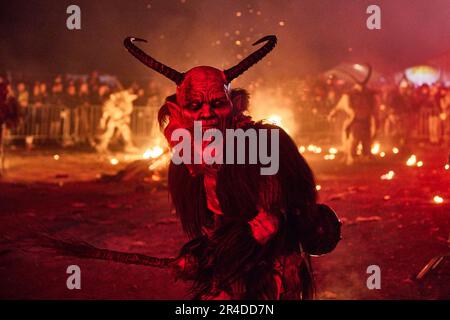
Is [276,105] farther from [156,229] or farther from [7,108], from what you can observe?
[156,229]

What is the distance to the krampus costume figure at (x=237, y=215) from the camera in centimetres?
290

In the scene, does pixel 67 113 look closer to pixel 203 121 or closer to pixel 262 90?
pixel 262 90

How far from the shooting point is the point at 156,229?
7.46m

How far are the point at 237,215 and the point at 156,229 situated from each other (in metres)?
4.67

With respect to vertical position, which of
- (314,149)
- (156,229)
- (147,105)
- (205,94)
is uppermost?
(147,105)

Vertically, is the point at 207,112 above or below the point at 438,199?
above

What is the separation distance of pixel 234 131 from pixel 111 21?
48.5 feet

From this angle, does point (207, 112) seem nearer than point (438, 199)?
Yes

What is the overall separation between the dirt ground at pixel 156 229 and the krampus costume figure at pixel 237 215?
3.87ft

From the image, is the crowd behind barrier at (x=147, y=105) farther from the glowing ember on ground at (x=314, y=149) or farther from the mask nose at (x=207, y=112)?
the mask nose at (x=207, y=112)

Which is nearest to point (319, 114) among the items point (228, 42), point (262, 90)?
point (262, 90)

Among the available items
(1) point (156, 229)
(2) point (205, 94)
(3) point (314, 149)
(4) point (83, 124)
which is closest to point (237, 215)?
(2) point (205, 94)
